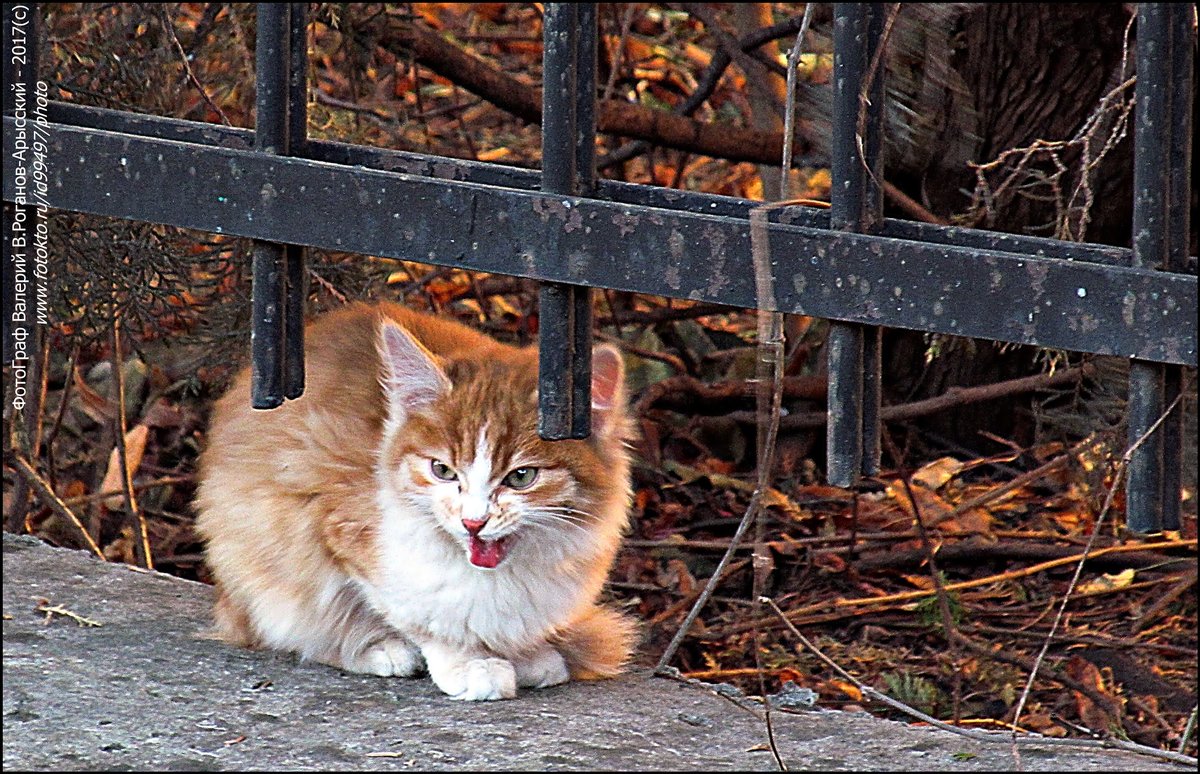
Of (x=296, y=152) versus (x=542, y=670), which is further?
(x=542, y=670)

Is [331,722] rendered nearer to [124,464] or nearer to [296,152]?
[296,152]

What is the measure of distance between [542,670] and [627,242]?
95 centimetres

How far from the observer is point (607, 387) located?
2.62 metres

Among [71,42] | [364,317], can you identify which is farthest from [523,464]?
[71,42]

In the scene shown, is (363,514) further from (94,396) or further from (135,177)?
(94,396)

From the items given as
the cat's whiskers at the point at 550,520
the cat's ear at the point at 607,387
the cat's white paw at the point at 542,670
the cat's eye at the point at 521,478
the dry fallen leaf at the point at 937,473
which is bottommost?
the cat's white paw at the point at 542,670

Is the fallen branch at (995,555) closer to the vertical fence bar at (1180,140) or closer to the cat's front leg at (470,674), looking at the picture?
the cat's front leg at (470,674)

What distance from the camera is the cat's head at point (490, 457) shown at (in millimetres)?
2555

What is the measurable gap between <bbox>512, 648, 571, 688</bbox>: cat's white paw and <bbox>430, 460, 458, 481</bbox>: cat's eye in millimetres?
332

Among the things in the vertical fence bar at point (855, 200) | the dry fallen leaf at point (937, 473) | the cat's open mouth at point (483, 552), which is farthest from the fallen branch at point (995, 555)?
the vertical fence bar at point (855, 200)

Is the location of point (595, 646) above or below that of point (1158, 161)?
below

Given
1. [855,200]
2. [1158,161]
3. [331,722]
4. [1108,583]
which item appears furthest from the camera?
[1108,583]

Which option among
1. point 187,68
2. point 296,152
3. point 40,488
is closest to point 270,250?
point 296,152

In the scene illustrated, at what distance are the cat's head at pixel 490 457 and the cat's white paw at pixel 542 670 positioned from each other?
0.17 metres
